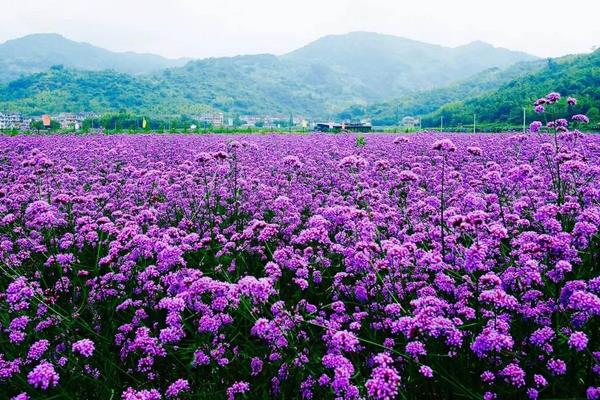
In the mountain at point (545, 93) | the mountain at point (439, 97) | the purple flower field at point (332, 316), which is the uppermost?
the mountain at point (439, 97)

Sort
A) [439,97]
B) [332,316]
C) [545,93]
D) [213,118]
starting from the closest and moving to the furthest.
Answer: [332,316] < [545,93] < [213,118] < [439,97]

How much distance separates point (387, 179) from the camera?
9.84 meters

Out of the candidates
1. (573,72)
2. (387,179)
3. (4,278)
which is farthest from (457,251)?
(573,72)

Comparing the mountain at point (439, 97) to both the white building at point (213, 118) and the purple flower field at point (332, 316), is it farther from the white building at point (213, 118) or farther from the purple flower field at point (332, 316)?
the purple flower field at point (332, 316)

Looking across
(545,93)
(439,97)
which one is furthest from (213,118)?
(545,93)

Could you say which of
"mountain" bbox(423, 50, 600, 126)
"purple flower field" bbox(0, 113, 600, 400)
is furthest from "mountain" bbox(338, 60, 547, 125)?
"purple flower field" bbox(0, 113, 600, 400)

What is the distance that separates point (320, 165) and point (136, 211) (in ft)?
22.7

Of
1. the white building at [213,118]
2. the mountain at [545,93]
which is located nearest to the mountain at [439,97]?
the white building at [213,118]

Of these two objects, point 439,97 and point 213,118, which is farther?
point 439,97

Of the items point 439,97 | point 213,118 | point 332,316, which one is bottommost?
point 332,316

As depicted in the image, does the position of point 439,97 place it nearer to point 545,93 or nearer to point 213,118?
point 213,118

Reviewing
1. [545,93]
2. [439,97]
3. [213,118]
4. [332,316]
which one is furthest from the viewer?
[439,97]

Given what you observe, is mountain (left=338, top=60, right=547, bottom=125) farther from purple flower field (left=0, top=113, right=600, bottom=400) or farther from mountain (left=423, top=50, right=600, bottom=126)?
purple flower field (left=0, top=113, right=600, bottom=400)

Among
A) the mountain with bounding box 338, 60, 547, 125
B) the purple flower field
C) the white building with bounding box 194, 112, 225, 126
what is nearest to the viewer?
the purple flower field
